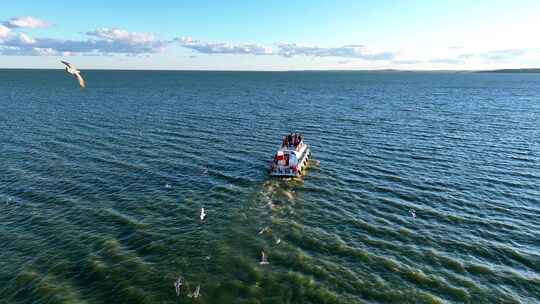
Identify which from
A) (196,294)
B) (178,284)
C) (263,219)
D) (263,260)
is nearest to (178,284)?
(178,284)

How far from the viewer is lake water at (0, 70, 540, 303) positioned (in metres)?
23.3

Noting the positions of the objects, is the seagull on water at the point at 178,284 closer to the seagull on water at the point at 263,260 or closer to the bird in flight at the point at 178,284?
the bird in flight at the point at 178,284

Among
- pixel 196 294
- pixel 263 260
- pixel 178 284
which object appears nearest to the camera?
pixel 196 294

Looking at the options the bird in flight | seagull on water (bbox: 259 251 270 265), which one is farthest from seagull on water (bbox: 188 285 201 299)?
seagull on water (bbox: 259 251 270 265)

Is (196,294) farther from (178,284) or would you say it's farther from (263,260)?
(263,260)

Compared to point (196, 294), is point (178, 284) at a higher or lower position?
higher

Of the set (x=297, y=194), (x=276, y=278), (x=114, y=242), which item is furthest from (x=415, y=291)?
(x=114, y=242)

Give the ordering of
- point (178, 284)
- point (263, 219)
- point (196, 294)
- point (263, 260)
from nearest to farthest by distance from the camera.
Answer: point (196, 294) → point (178, 284) → point (263, 260) → point (263, 219)

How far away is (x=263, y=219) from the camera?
32.3 metres

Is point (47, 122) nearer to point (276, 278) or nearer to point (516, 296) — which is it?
point (276, 278)

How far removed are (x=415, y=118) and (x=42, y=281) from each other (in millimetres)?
81043

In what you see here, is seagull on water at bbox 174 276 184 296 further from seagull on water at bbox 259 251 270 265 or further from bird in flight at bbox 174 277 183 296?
seagull on water at bbox 259 251 270 265

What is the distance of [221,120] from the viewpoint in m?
80.9

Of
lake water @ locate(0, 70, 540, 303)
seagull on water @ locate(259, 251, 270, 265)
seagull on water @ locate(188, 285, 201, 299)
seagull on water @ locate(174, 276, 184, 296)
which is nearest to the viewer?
seagull on water @ locate(188, 285, 201, 299)
